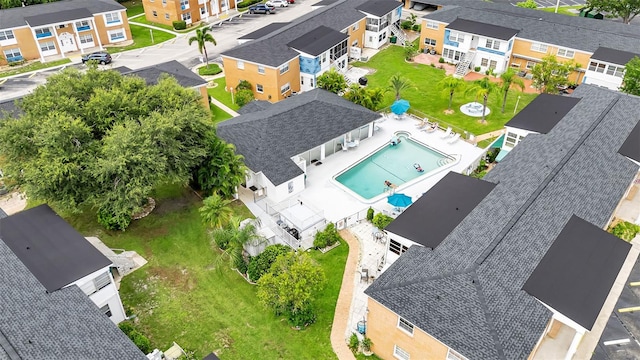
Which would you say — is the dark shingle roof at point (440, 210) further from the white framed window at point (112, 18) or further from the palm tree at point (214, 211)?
the white framed window at point (112, 18)

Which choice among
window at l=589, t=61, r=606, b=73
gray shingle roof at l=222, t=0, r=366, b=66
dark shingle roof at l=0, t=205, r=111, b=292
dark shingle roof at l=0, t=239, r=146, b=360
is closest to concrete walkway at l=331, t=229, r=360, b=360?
dark shingle roof at l=0, t=239, r=146, b=360

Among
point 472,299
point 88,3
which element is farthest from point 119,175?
point 88,3

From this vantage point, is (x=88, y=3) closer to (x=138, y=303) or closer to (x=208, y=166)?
(x=208, y=166)

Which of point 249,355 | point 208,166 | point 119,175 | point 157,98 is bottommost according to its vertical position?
point 249,355

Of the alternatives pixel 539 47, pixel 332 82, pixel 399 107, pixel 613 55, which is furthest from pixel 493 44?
pixel 332 82

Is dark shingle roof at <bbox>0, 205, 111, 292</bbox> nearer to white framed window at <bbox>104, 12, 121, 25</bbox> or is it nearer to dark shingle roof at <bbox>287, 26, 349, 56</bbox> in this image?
dark shingle roof at <bbox>287, 26, 349, 56</bbox>

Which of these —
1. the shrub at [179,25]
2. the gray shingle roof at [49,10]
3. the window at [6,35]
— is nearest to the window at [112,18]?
the gray shingle roof at [49,10]
